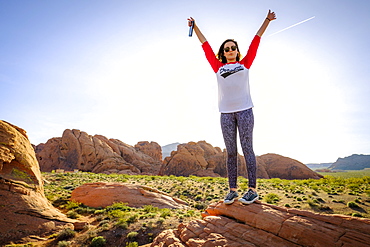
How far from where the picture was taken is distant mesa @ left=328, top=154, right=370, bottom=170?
16180 centimetres

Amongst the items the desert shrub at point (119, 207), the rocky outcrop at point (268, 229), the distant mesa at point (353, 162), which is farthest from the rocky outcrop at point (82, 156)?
the distant mesa at point (353, 162)

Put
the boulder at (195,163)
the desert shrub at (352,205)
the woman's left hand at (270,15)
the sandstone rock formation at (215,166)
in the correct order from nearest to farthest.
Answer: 1. the woman's left hand at (270,15)
2. the desert shrub at (352,205)
3. the sandstone rock formation at (215,166)
4. the boulder at (195,163)

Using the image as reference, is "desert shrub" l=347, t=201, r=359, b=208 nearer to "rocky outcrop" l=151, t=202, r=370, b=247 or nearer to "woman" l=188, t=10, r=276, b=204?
"rocky outcrop" l=151, t=202, r=370, b=247

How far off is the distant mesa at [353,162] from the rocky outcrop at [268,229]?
693 feet

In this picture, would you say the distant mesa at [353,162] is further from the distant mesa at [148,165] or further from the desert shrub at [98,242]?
the desert shrub at [98,242]

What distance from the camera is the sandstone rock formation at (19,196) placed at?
7.29 metres

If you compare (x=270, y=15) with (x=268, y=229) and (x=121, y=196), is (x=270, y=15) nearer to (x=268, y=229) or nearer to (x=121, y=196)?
(x=268, y=229)

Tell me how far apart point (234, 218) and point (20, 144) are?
1027 centimetres

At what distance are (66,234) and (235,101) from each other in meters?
9.40

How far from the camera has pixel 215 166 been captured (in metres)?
44.9

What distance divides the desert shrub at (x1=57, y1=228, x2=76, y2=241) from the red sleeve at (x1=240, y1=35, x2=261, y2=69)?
9.97 meters

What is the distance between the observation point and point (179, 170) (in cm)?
4256

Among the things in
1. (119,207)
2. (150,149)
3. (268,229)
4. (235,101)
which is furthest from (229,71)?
(150,149)

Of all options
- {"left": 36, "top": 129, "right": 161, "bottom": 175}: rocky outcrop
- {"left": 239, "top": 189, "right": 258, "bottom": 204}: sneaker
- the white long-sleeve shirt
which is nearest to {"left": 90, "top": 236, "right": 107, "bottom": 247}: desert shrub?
{"left": 239, "top": 189, "right": 258, "bottom": 204}: sneaker
